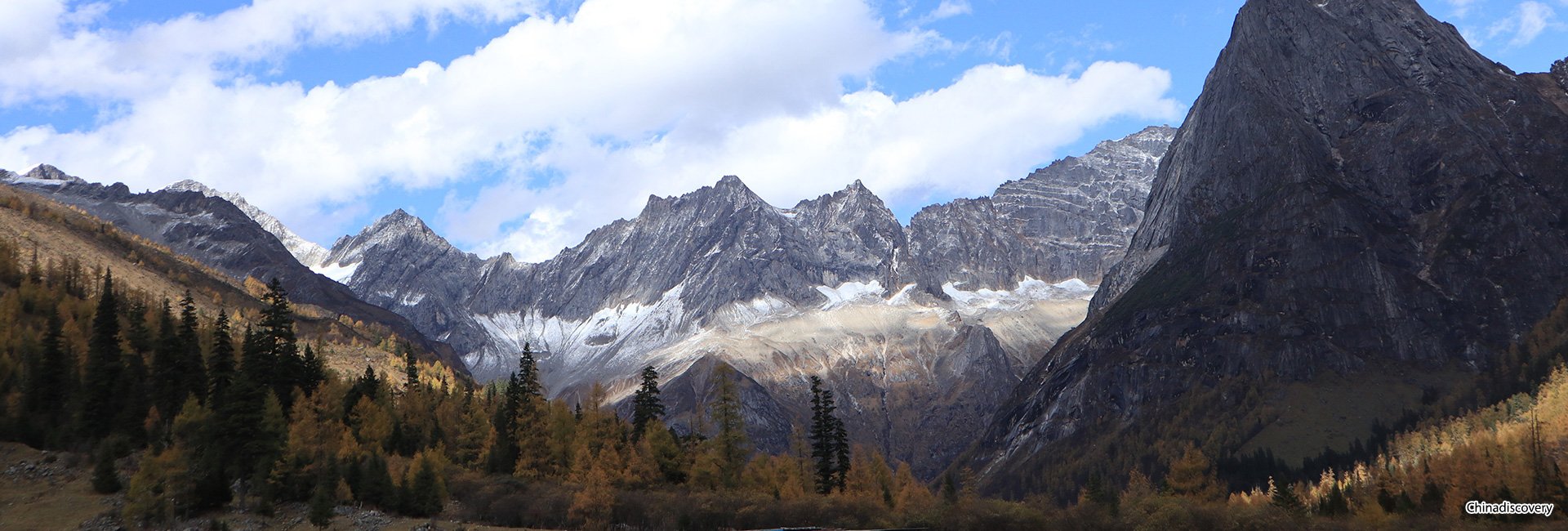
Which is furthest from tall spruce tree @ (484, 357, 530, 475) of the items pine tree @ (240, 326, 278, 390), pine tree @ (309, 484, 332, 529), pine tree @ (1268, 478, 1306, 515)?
pine tree @ (1268, 478, 1306, 515)

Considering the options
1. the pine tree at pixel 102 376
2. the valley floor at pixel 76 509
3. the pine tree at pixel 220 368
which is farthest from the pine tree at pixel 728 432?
the pine tree at pixel 102 376

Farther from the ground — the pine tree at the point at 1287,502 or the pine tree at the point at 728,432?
the pine tree at the point at 728,432

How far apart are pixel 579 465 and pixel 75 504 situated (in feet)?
144

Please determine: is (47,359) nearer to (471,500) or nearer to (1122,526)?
(471,500)

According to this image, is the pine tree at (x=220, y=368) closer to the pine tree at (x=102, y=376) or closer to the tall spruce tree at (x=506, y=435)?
the pine tree at (x=102, y=376)

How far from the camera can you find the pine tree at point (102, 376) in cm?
9450

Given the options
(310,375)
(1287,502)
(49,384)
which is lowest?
(1287,502)

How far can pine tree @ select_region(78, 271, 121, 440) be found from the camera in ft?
310

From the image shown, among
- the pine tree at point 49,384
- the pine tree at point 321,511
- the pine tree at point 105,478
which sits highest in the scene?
the pine tree at point 49,384

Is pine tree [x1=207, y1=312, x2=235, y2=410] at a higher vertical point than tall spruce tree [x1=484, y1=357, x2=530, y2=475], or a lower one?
higher

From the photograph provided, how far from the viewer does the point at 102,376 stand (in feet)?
327

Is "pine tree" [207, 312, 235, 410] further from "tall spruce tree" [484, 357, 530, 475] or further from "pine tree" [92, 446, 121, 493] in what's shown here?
"tall spruce tree" [484, 357, 530, 475]

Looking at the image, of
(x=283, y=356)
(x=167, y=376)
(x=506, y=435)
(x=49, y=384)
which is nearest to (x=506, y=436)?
(x=506, y=435)

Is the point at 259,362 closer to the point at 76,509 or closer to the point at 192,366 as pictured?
the point at 192,366
